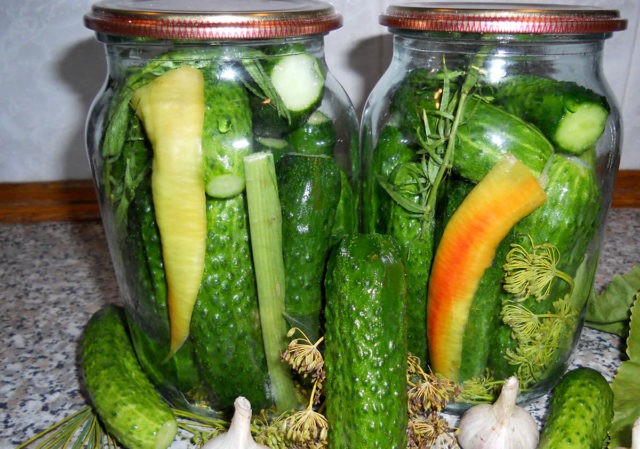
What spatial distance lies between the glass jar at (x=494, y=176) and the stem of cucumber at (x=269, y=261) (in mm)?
139

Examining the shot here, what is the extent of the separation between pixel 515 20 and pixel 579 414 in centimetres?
40

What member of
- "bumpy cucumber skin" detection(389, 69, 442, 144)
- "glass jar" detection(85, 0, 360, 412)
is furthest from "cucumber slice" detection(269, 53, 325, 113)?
"bumpy cucumber skin" detection(389, 69, 442, 144)

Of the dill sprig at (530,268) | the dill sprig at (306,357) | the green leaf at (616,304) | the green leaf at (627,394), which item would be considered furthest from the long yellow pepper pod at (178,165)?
the green leaf at (616,304)

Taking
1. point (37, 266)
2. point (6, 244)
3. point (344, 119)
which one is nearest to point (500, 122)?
point (344, 119)

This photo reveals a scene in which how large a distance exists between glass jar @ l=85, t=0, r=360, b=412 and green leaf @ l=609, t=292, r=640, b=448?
1.16 feet

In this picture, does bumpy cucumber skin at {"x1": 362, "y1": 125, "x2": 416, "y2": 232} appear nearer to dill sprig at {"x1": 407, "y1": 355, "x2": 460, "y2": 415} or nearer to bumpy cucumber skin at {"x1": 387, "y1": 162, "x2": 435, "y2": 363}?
bumpy cucumber skin at {"x1": 387, "y1": 162, "x2": 435, "y2": 363}

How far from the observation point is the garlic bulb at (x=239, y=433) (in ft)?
1.83

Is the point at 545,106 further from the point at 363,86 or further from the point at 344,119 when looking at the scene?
the point at 363,86

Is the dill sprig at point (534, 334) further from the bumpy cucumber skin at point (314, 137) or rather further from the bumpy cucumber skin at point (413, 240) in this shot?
the bumpy cucumber skin at point (314, 137)

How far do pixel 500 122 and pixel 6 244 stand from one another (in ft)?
3.33

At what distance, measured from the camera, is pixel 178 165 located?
21.7 inches

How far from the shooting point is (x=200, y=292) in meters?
0.60

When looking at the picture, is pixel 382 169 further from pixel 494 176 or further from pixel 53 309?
pixel 53 309

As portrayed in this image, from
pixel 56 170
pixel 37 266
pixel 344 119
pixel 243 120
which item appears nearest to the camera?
pixel 243 120
